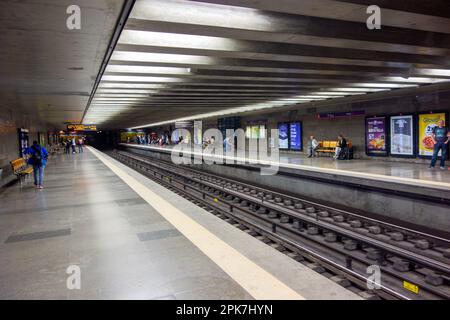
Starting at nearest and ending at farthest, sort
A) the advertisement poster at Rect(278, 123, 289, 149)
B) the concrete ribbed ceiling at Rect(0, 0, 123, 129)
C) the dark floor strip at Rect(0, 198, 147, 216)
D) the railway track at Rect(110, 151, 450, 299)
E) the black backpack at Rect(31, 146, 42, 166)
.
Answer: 1. the concrete ribbed ceiling at Rect(0, 0, 123, 129)
2. the railway track at Rect(110, 151, 450, 299)
3. the dark floor strip at Rect(0, 198, 147, 216)
4. the black backpack at Rect(31, 146, 42, 166)
5. the advertisement poster at Rect(278, 123, 289, 149)

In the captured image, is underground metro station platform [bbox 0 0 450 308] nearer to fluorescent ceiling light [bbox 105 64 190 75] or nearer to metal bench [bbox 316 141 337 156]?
fluorescent ceiling light [bbox 105 64 190 75]

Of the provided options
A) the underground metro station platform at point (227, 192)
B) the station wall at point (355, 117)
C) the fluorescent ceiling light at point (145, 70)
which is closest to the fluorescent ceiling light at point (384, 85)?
the underground metro station platform at point (227, 192)

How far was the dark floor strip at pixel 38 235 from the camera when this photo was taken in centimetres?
491

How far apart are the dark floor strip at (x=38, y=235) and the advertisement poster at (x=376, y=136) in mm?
13057

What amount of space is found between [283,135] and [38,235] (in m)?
17.8

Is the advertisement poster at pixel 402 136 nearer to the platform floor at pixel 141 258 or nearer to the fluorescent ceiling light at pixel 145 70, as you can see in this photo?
the fluorescent ceiling light at pixel 145 70

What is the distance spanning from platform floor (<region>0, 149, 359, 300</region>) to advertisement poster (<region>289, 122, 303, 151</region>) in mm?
14203

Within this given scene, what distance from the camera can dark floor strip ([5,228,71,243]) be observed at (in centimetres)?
491

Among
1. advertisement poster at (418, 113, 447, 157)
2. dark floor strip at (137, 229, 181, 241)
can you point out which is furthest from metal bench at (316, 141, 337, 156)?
dark floor strip at (137, 229, 181, 241)

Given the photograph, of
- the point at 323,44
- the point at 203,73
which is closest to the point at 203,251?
the point at 323,44

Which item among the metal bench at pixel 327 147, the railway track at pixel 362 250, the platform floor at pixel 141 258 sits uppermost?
the metal bench at pixel 327 147

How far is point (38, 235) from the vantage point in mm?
5074

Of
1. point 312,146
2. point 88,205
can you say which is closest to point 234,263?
Answer: point 88,205

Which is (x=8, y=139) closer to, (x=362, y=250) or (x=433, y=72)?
(x=362, y=250)
